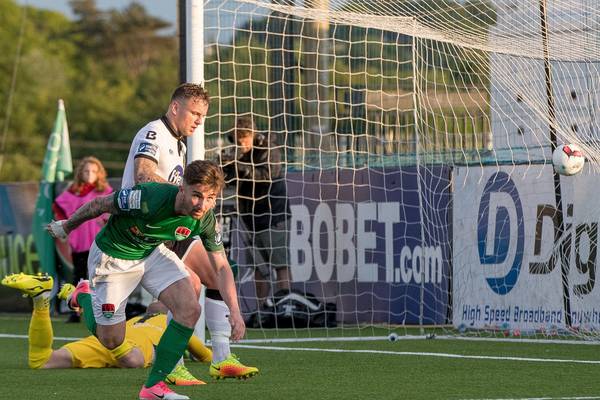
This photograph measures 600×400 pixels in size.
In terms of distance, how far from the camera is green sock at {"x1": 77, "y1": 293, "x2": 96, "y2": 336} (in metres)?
7.80

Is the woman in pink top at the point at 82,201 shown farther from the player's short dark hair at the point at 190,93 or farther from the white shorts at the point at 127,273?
the white shorts at the point at 127,273

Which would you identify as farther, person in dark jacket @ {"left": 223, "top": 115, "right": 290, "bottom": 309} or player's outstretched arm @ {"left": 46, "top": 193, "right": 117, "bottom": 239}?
person in dark jacket @ {"left": 223, "top": 115, "right": 290, "bottom": 309}

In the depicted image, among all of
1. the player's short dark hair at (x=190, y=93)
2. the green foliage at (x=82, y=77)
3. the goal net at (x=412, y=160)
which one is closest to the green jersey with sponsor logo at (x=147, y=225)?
the player's short dark hair at (x=190, y=93)

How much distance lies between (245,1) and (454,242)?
10.3 ft

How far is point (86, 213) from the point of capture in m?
6.86

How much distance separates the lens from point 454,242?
12172 mm

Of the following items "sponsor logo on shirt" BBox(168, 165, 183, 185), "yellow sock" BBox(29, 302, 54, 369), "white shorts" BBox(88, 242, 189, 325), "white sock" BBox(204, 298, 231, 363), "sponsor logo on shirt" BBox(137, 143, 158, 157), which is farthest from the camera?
"yellow sock" BBox(29, 302, 54, 369)

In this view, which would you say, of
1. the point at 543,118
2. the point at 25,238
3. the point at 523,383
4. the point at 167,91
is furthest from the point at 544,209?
the point at 167,91

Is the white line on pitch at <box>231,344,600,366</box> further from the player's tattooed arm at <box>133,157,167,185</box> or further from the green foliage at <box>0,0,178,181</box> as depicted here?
the green foliage at <box>0,0,178,181</box>

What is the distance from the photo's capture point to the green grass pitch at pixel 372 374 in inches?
280

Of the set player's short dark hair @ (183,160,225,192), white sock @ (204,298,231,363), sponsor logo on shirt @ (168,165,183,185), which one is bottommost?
white sock @ (204,298,231,363)

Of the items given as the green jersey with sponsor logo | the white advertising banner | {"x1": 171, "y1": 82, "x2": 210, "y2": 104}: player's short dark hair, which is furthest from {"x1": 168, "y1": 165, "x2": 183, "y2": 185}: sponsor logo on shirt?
Answer: the white advertising banner

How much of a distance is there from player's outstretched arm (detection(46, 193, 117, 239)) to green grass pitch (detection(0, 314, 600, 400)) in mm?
909

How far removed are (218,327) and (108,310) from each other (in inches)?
38.2
